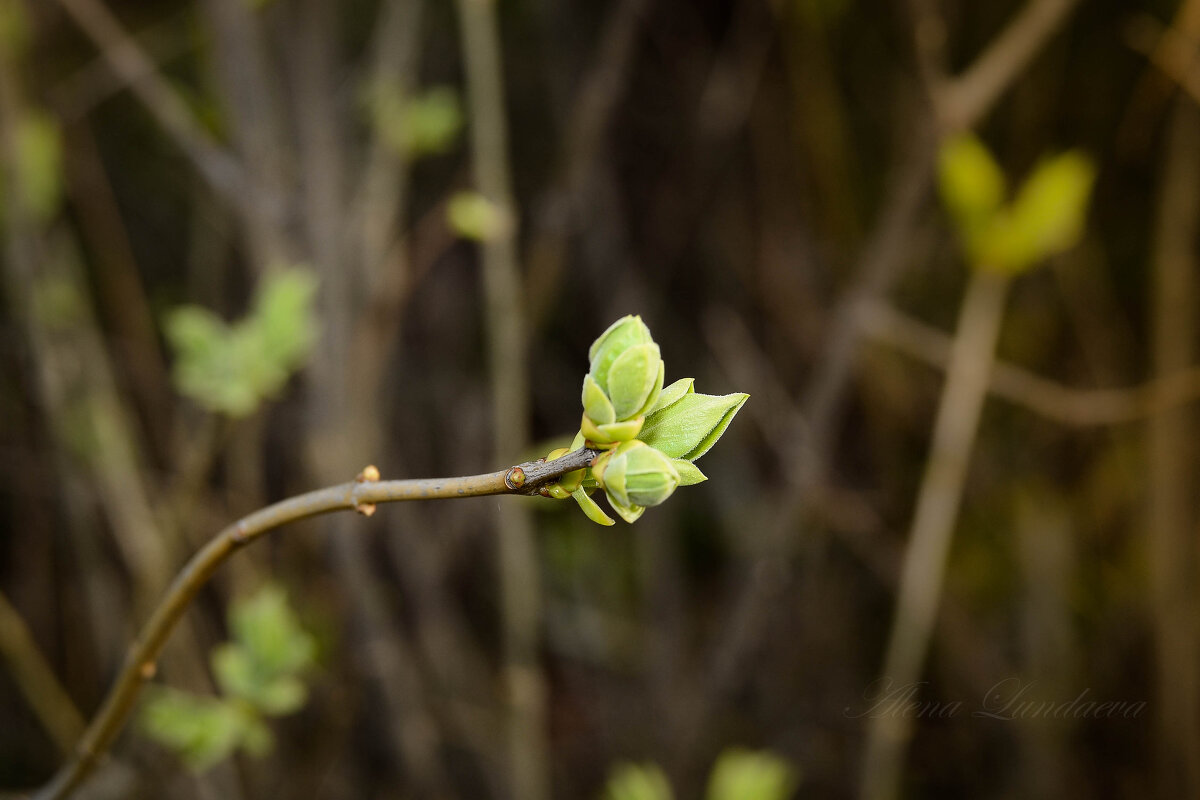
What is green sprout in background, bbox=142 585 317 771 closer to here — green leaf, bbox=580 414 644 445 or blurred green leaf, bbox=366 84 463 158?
green leaf, bbox=580 414 644 445

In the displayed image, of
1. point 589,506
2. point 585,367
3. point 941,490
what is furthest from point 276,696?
point 585,367

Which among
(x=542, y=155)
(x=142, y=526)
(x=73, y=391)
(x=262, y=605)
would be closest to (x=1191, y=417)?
A: (x=542, y=155)

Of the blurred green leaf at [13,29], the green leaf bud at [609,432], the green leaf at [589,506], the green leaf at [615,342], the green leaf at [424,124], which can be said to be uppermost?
the blurred green leaf at [13,29]

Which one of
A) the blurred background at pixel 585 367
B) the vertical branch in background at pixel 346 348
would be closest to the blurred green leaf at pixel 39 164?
the blurred background at pixel 585 367

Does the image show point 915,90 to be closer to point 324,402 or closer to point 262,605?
point 324,402

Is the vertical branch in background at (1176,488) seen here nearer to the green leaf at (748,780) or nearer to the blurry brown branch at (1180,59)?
the blurry brown branch at (1180,59)

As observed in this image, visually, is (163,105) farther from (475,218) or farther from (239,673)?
(239,673)

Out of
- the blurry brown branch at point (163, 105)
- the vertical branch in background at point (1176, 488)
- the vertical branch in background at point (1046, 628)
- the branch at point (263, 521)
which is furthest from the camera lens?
the vertical branch in background at point (1046, 628)

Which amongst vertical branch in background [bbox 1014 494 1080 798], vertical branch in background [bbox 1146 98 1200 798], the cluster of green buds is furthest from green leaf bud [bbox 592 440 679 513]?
vertical branch in background [bbox 1014 494 1080 798]
